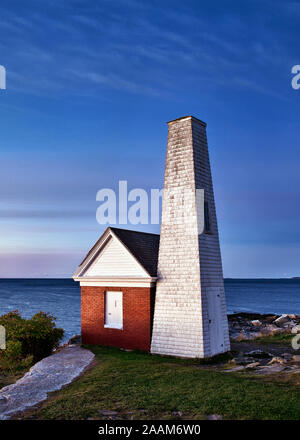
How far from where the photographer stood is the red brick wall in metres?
17.8

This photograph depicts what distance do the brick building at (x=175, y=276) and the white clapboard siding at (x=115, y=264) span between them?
0.04 m

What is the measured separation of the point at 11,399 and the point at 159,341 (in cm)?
723

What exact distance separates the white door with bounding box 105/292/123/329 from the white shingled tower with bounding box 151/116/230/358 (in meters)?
2.17

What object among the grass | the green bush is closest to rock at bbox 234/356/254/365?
the grass

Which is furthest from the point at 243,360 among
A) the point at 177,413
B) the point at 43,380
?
the point at 177,413

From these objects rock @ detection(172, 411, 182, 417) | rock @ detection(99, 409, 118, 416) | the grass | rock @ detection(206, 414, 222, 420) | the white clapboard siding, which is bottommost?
the grass

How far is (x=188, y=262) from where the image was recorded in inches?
661

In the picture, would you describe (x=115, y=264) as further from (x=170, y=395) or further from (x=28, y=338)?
(x=170, y=395)

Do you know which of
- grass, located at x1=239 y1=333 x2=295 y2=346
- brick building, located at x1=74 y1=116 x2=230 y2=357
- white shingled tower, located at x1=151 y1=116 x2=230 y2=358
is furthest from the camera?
grass, located at x1=239 y1=333 x2=295 y2=346

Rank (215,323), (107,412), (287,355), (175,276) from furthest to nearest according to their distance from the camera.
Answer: (287,355), (175,276), (215,323), (107,412)

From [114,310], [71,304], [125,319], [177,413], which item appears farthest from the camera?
[71,304]

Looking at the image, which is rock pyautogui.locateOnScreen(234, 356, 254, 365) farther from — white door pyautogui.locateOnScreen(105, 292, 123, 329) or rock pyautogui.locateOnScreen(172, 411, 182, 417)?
rock pyautogui.locateOnScreen(172, 411, 182, 417)

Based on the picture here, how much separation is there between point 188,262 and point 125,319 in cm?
414
